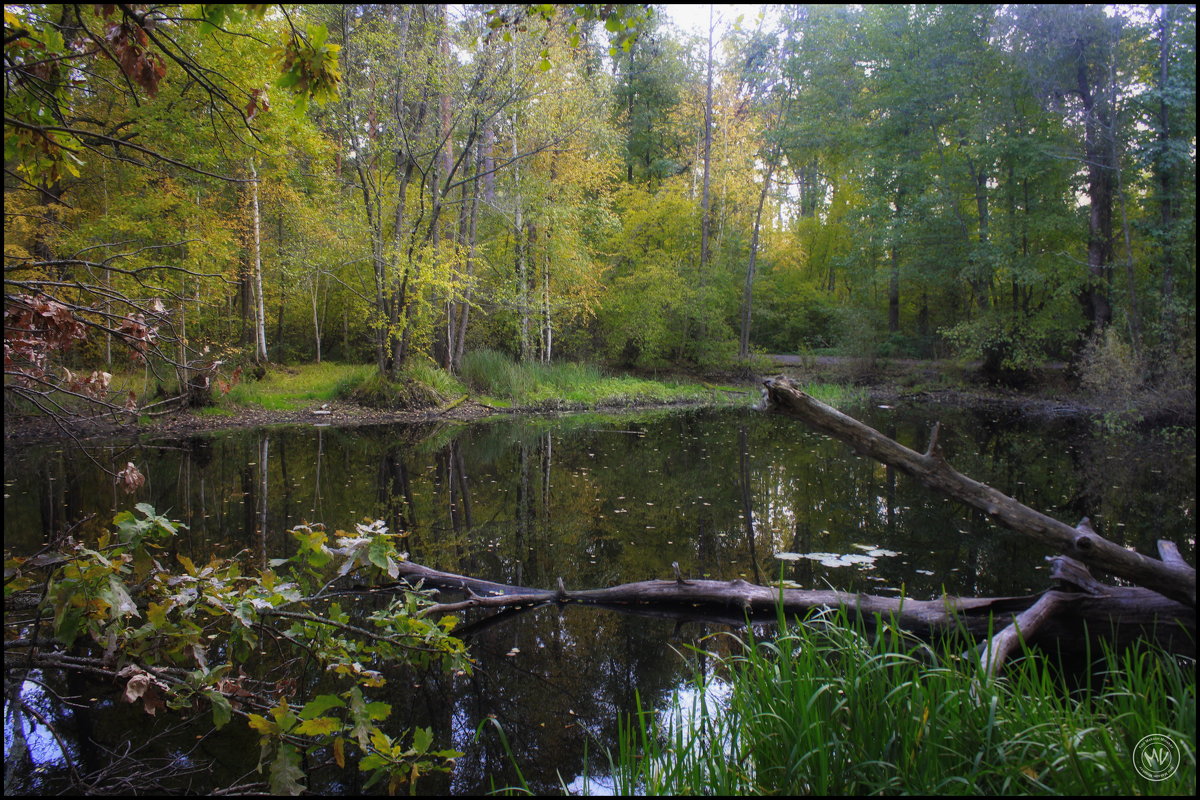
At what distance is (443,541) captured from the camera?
18.5 feet

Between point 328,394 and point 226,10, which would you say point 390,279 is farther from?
point 226,10

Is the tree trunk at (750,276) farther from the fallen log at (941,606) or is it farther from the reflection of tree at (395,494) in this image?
the fallen log at (941,606)

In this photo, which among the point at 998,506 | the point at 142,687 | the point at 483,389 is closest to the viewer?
the point at 142,687

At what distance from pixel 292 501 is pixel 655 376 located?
15.1 metres

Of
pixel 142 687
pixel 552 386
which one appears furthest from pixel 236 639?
pixel 552 386

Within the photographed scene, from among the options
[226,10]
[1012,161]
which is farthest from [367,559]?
[1012,161]

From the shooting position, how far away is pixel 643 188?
21.7 meters

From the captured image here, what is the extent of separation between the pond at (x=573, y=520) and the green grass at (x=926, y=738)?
32.2 inches

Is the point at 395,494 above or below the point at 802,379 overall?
below

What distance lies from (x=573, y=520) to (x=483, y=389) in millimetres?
10139

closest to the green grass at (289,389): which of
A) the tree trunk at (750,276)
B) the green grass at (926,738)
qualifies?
the tree trunk at (750,276)

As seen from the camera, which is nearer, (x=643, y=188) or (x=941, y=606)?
(x=941, y=606)

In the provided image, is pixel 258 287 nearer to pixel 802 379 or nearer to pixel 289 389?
pixel 289 389

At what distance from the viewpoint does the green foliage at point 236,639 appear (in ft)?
7.32
